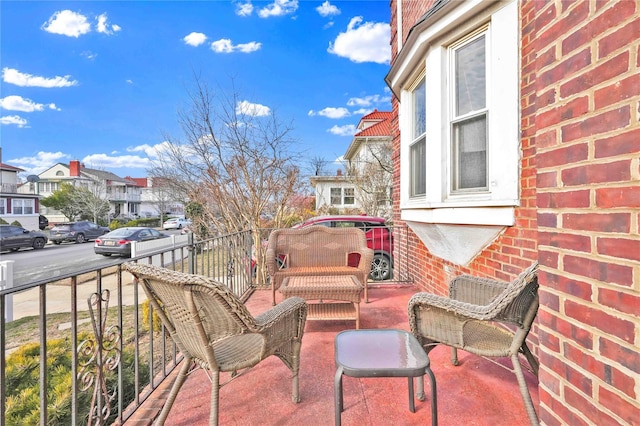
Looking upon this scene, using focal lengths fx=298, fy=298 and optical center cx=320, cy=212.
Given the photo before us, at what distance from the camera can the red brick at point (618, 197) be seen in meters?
0.81

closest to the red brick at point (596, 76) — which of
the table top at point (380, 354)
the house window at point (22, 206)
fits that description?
the table top at point (380, 354)

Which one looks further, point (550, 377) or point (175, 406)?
point (175, 406)

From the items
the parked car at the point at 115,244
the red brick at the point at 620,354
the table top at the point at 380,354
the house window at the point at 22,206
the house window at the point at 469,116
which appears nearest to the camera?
the red brick at the point at 620,354

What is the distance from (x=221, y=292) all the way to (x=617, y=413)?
1.47 metres

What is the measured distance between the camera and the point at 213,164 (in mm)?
5352

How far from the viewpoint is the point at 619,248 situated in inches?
33.0

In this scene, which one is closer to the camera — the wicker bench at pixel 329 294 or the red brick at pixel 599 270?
the red brick at pixel 599 270

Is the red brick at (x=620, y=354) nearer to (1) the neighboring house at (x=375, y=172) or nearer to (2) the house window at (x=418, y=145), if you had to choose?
(2) the house window at (x=418, y=145)

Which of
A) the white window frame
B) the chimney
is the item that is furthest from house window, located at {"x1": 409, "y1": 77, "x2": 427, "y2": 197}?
the chimney

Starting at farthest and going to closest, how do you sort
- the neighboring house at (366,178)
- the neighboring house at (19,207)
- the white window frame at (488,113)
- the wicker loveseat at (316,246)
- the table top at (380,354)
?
the neighboring house at (19,207), the neighboring house at (366,178), the wicker loveseat at (316,246), the white window frame at (488,113), the table top at (380,354)

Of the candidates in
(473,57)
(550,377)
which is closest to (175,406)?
(550,377)

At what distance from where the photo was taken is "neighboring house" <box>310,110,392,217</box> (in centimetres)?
1365

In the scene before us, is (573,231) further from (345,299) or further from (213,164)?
(213,164)

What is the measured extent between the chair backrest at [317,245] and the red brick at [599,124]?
3055 mm
